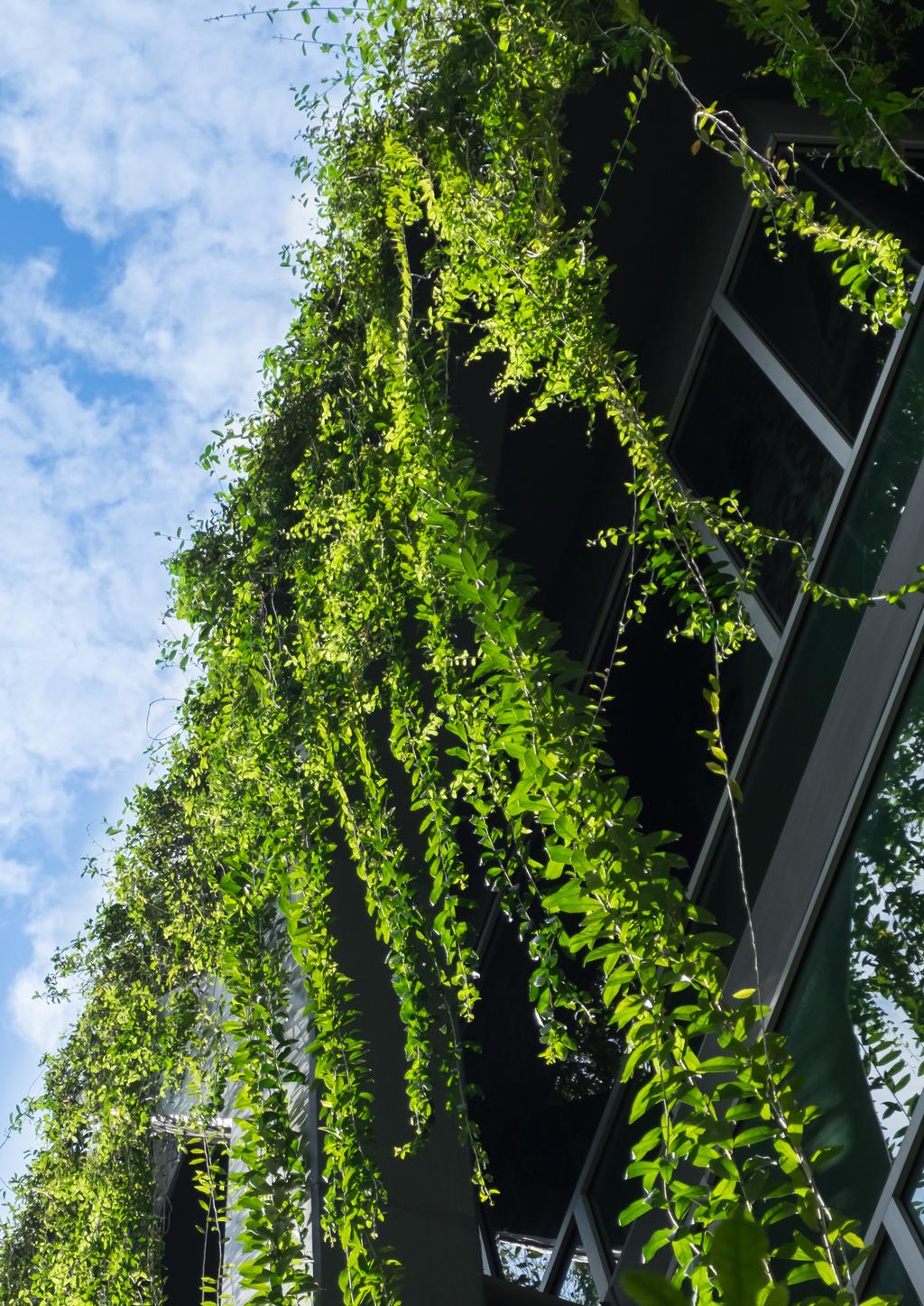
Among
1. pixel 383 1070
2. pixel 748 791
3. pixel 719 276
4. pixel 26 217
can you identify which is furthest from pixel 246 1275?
pixel 26 217

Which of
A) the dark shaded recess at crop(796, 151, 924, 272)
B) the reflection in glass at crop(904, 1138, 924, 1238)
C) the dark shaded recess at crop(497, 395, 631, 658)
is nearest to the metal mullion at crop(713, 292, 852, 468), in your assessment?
the dark shaded recess at crop(796, 151, 924, 272)

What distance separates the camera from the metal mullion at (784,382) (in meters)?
4.07

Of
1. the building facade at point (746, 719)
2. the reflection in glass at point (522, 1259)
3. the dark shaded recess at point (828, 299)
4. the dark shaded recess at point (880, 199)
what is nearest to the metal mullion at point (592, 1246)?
the building facade at point (746, 719)

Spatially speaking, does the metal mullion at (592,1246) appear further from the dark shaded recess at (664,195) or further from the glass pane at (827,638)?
the dark shaded recess at (664,195)

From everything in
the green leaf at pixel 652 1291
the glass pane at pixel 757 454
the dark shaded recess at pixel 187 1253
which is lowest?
the green leaf at pixel 652 1291

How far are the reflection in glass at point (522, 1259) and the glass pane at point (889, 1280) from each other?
2.68 m

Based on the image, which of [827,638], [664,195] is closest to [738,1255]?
[827,638]

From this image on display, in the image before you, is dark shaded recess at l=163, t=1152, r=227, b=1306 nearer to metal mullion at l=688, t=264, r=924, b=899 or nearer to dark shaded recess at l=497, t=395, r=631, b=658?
dark shaded recess at l=497, t=395, r=631, b=658

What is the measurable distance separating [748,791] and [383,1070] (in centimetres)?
160

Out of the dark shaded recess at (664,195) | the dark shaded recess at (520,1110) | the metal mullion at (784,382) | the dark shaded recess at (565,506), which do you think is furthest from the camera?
the dark shaded recess at (565,506)

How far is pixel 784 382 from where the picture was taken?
4.45m

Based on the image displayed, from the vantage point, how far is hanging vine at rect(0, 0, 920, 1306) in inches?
71.5

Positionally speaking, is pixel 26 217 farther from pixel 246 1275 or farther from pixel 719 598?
pixel 246 1275

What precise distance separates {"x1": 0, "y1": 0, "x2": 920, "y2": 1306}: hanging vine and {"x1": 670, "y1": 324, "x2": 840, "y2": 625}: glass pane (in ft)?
3.03
